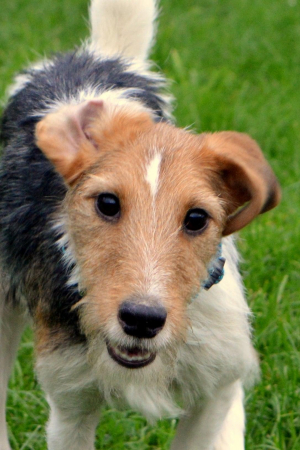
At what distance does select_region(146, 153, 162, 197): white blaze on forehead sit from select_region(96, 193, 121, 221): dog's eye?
0.15 metres

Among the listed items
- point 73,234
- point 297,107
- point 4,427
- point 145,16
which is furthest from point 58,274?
point 297,107

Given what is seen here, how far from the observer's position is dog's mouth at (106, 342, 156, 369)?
11.8 feet

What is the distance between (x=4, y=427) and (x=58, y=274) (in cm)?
130

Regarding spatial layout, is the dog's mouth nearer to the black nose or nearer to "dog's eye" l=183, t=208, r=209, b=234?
the black nose

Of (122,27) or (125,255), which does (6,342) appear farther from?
(122,27)

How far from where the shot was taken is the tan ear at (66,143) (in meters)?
3.83

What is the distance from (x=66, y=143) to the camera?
12.7ft

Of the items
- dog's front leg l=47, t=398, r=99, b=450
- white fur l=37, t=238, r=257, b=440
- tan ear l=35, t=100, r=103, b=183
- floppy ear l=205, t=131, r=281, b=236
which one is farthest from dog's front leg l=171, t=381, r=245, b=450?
tan ear l=35, t=100, r=103, b=183

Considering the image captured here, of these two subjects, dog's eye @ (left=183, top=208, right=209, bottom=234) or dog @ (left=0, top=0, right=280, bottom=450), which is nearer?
dog @ (left=0, top=0, right=280, bottom=450)

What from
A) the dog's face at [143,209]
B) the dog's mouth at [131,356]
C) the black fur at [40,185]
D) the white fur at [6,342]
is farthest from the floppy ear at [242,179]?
the white fur at [6,342]

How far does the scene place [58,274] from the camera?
430 centimetres

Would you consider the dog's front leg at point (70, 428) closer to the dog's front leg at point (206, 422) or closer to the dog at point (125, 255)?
the dog at point (125, 255)

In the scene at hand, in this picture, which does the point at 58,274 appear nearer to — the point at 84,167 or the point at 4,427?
the point at 84,167

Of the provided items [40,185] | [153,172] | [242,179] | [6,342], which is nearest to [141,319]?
[153,172]
